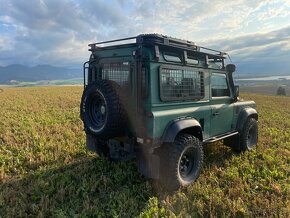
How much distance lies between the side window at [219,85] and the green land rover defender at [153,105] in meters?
0.17

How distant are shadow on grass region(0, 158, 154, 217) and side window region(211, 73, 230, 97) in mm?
2516

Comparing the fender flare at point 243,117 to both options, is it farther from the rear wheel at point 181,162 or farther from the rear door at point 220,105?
the rear wheel at point 181,162

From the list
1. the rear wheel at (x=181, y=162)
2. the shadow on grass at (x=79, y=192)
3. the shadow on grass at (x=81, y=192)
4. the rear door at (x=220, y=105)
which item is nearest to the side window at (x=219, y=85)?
the rear door at (x=220, y=105)

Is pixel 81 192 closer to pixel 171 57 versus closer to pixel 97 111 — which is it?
pixel 97 111

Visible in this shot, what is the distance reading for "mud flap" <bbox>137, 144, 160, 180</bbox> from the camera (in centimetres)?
404

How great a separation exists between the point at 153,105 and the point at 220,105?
2232mm

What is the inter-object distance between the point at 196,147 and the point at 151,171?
3.39 ft

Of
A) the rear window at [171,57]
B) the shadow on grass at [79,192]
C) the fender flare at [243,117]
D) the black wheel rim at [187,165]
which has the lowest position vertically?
the shadow on grass at [79,192]

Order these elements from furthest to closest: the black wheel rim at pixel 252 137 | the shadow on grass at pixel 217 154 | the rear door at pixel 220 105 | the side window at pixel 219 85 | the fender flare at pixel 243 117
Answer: the black wheel rim at pixel 252 137 → the fender flare at pixel 243 117 → the shadow on grass at pixel 217 154 → the side window at pixel 219 85 → the rear door at pixel 220 105

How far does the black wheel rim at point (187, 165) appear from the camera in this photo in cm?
451

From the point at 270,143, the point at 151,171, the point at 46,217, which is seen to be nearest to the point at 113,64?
the point at 151,171

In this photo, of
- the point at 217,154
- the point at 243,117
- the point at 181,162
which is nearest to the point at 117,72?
the point at 181,162

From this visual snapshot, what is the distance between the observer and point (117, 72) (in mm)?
4465

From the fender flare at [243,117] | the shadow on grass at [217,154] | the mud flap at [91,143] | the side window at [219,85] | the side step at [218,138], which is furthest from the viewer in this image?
the fender flare at [243,117]
